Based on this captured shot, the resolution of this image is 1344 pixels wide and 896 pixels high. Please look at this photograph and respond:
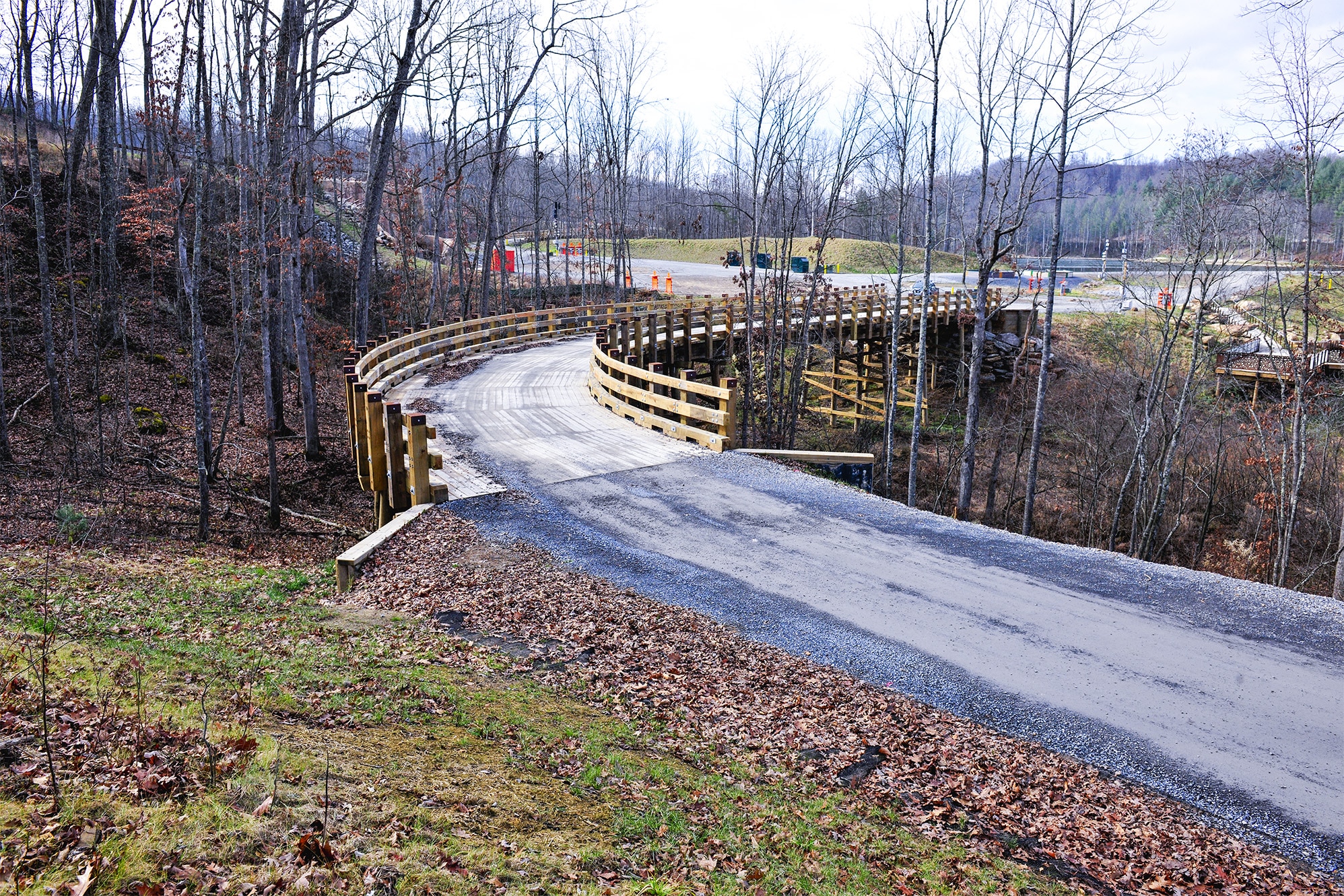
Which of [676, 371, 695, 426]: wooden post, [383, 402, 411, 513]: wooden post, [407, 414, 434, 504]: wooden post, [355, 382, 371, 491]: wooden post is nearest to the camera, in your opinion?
[407, 414, 434, 504]: wooden post

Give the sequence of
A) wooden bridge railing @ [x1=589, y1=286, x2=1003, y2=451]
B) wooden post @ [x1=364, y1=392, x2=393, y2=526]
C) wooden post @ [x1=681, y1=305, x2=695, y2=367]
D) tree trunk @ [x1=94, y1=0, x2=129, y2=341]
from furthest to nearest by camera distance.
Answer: wooden post @ [x1=681, y1=305, x2=695, y2=367], tree trunk @ [x1=94, y1=0, x2=129, y2=341], wooden bridge railing @ [x1=589, y1=286, x2=1003, y2=451], wooden post @ [x1=364, y1=392, x2=393, y2=526]

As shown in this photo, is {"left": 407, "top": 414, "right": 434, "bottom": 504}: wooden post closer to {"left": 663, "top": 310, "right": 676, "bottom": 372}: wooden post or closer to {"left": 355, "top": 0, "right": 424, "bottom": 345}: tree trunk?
{"left": 355, "top": 0, "right": 424, "bottom": 345}: tree trunk

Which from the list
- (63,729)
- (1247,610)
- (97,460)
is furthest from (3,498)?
(1247,610)

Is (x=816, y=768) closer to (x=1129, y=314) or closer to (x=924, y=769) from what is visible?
(x=924, y=769)

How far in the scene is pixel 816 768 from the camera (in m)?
6.16

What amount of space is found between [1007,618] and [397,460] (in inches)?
338

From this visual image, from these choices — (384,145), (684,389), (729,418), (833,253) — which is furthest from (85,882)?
(833,253)

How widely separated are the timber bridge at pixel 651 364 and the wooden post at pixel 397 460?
2 cm

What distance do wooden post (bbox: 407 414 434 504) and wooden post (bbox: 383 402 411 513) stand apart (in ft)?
1.84

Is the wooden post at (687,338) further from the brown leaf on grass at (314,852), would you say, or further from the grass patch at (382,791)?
the brown leaf on grass at (314,852)

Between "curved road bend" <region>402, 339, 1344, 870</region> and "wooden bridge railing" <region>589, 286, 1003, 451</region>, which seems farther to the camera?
"wooden bridge railing" <region>589, 286, 1003, 451</region>

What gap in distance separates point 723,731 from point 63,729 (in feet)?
13.9

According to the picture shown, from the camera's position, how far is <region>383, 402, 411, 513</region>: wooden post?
40.7ft

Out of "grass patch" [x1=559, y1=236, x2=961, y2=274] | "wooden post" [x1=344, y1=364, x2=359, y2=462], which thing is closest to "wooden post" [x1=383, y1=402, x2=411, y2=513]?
"wooden post" [x1=344, y1=364, x2=359, y2=462]
